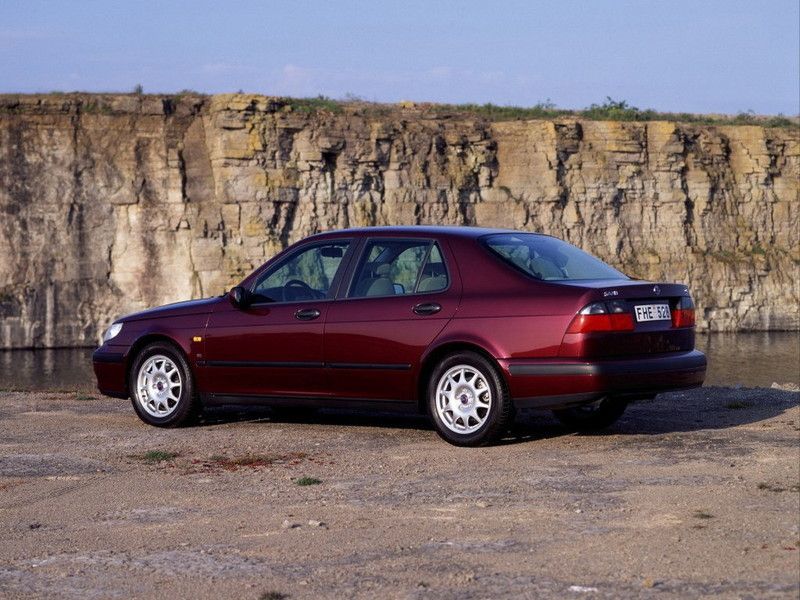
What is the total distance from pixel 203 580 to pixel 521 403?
3.61 meters

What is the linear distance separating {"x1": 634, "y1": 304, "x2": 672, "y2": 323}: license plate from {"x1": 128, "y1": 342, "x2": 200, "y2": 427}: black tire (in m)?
3.78

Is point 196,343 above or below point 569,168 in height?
below

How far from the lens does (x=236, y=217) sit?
43.9m

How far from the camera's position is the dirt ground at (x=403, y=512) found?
5.01 metres

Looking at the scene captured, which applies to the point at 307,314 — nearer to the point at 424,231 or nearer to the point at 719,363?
the point at 424,231

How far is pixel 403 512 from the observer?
634 centimetres

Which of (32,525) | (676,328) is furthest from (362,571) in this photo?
(676,328)

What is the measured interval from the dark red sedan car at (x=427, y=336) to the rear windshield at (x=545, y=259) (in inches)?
0.7

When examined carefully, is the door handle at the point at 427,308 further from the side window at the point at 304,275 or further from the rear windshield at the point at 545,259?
the side window at the point at 304,275

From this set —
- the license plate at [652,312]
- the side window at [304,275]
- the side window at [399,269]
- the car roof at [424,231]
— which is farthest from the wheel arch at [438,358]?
the side window at [304,275]

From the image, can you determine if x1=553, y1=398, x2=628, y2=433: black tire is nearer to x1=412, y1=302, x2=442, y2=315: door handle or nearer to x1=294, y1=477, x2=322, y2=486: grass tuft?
x1=412, y1=302, x2=442, y2=315: door handle

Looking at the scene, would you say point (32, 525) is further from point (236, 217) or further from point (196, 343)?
point (236, 217)

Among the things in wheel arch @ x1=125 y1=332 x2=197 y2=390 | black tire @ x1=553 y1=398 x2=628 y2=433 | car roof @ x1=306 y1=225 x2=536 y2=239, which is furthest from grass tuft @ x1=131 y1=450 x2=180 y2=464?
black tire @ x1=553 y1=398 x2=628 y2=433

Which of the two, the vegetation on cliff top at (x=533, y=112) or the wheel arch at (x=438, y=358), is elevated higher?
the vegetation on cliff top at (x=533, y=112)
